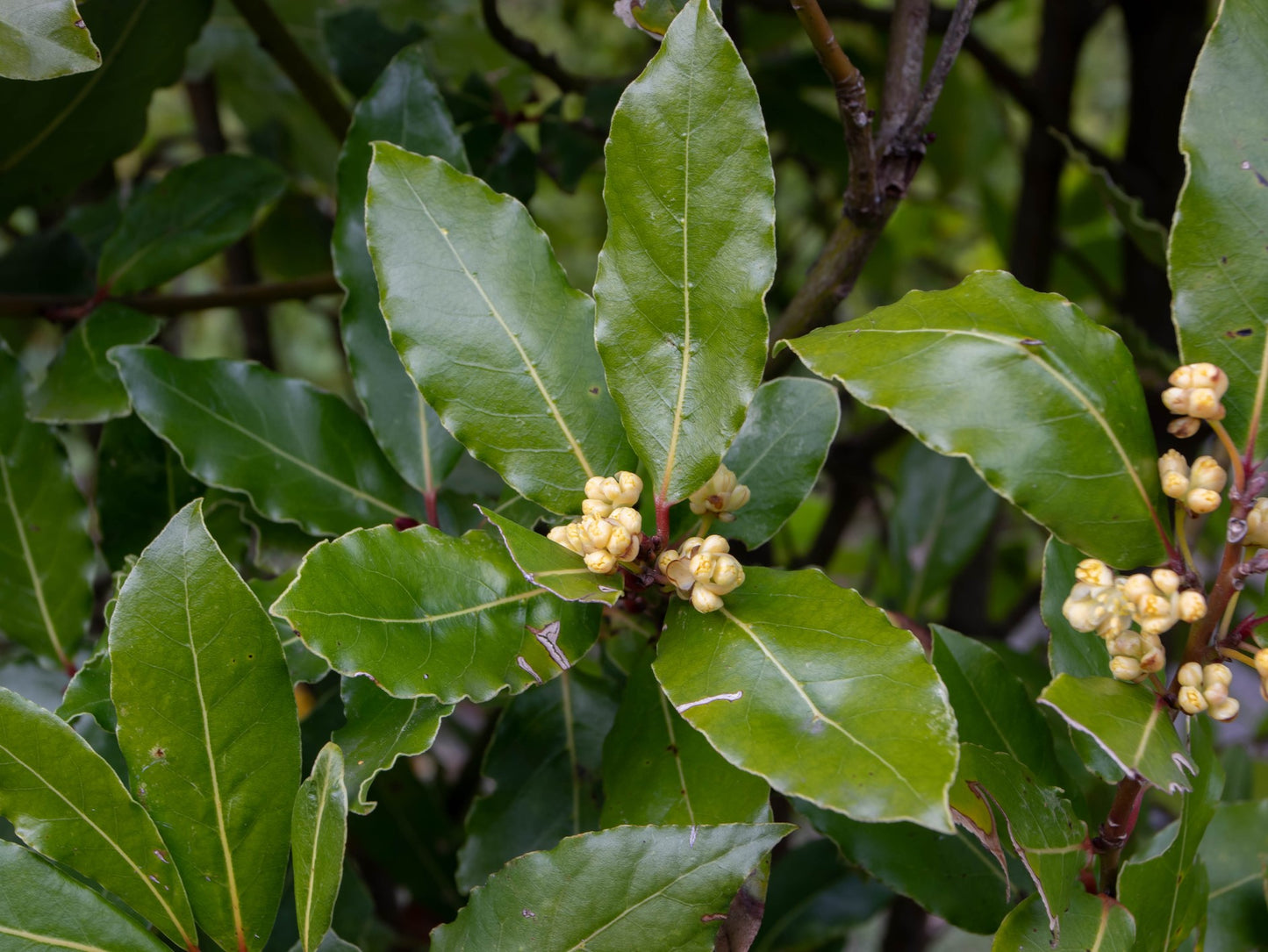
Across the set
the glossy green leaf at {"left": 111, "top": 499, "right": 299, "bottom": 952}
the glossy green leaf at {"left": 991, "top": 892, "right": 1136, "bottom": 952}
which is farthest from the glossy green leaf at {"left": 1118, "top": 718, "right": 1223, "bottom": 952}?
the glossy green leaf at {"left": 111, "top": 499, "right": 299, "bottom": 952}

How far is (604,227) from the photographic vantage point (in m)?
2.23

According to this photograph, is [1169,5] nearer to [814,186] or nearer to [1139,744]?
[814,186]

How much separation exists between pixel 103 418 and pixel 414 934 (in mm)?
1058

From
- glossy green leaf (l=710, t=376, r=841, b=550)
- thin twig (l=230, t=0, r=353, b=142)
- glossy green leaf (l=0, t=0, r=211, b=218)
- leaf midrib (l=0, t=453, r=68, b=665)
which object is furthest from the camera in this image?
thin twig (l=230, t=0, r=353, b=142)

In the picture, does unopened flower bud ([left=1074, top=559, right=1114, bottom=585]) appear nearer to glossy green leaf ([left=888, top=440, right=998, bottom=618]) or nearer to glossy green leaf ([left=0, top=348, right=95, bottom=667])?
glossy green leaf ([left=888, top=440, right=998, bottom=618])

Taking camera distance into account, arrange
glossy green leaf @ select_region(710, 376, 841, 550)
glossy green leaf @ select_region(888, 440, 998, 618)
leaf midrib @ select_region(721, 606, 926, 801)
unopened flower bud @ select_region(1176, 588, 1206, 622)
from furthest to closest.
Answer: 1. glossy green leaf @ select_region(888, 440, 998, 618)
2. glossy green leaf @ select_region(710, 376, 841, 550)
3. unopened flower bud @ select_region(1176, 588, 1206, 622)
4. leaf midrib @ select_region(721, 606, 926, 801)

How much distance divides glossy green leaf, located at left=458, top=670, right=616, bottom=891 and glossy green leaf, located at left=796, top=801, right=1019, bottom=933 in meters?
0.20

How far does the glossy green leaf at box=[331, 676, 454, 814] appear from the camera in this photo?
68 cm

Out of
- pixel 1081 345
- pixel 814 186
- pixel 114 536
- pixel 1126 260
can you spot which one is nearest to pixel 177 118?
pixel 814 186

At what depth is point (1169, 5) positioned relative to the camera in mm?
1539

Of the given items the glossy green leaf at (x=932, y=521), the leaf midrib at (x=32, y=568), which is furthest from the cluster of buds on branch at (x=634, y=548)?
the glossy green leaf at (x=932, y=521)

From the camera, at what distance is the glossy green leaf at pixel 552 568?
2.19 feet

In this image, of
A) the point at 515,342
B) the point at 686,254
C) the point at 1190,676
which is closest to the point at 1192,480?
the point at 1190,676

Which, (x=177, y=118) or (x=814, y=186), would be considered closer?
(x=814, y=186)
